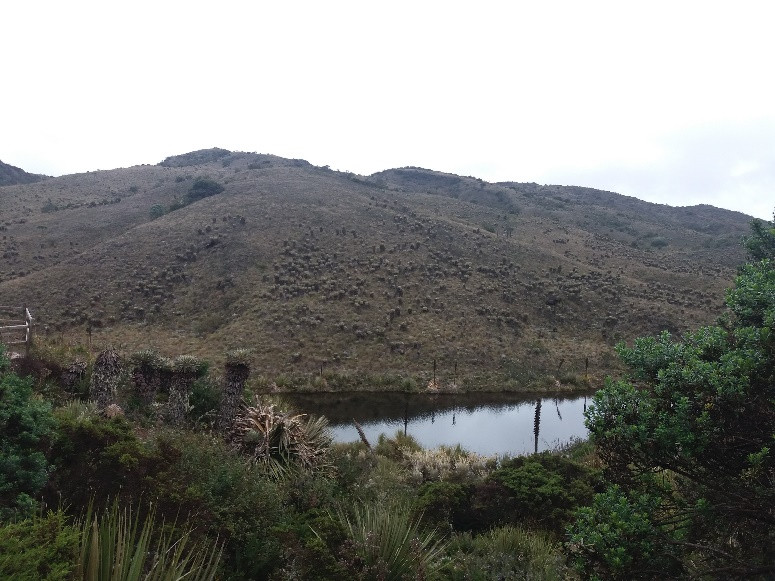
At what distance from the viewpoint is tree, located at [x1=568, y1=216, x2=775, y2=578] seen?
12.5ft

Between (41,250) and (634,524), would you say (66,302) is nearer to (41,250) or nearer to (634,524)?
(41,250)

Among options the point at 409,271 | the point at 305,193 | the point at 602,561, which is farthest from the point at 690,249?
the point at 602,561

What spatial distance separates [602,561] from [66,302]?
41.4 m

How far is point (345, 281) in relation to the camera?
40594mm

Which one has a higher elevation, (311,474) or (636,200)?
(636,200)

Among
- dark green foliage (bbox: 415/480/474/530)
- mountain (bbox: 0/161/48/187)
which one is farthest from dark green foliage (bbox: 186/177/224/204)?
dark green foliage (bbox: 415/480/474/530)

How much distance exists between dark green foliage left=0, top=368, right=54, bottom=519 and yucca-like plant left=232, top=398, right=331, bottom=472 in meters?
4.20

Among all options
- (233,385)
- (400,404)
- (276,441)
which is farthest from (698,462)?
(400,404)

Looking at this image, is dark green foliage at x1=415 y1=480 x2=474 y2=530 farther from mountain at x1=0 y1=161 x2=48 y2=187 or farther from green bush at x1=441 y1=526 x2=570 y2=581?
mountain at x1=0 y1=161 x2=48 y2=187

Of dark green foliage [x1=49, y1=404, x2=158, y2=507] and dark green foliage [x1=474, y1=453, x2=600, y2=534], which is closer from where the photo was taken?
dark green foliage [x1=49, y1=404, x2=158, y2=507]

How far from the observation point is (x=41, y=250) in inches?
1785

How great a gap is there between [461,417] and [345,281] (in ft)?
63.9

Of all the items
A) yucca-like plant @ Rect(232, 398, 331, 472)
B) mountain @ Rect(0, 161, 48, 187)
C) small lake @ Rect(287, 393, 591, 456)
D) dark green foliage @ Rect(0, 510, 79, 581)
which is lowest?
small lake @ Rect(287, 393, 591, 456)

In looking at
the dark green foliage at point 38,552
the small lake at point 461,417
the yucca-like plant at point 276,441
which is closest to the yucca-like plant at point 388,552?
the dark green foliage at point 38,552
